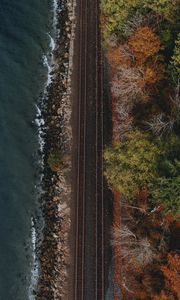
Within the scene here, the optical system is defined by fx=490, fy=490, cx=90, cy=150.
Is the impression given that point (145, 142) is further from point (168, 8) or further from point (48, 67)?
point (48, 67)

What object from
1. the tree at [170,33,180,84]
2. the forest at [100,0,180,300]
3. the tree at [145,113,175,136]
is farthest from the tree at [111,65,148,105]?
the tree at [145,113,175,136]

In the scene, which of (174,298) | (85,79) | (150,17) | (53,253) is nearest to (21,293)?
(53,253)

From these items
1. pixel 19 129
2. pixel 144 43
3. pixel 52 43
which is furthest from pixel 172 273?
pixel 52 43

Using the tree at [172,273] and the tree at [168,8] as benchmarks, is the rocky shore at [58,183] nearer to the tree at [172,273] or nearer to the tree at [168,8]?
the tree at [172,273]

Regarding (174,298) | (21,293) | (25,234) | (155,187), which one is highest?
(155,187)

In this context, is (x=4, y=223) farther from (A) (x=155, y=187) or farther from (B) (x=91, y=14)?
(B) (x=91, y=14)

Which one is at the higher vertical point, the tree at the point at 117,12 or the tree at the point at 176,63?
the tree at the point at 117,12

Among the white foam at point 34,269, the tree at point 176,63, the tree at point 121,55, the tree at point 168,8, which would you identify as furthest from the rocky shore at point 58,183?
the tree at point 176,63

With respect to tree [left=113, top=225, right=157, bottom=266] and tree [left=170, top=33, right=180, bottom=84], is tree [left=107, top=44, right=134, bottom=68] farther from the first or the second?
tree [left=113, top=225, right=157, bottom=266]
